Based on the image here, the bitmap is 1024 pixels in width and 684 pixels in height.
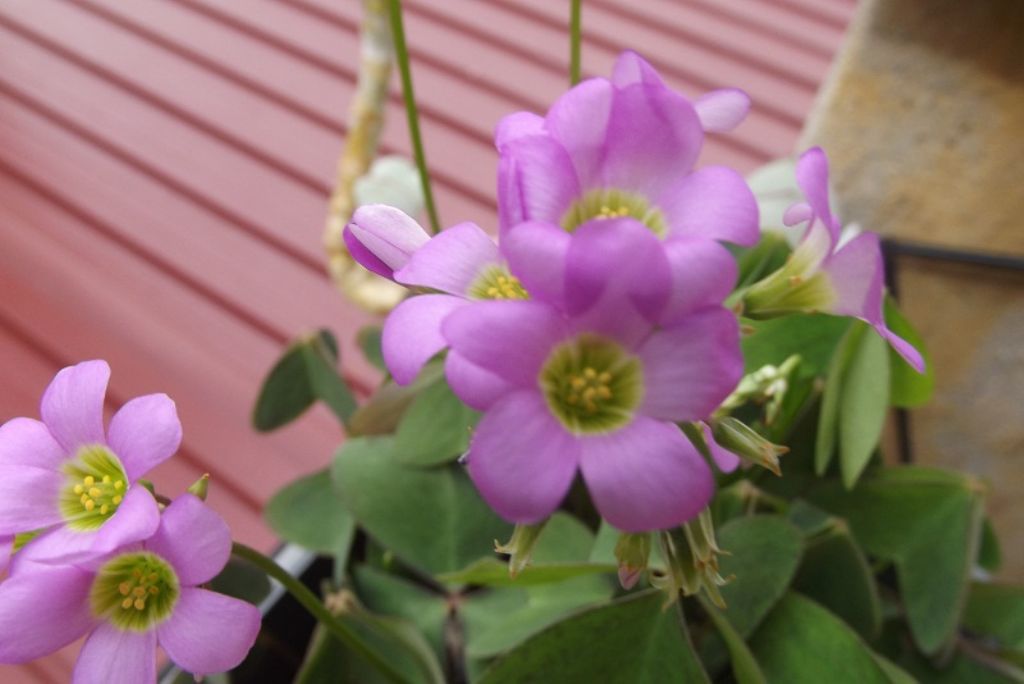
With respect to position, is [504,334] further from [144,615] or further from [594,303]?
[144,615]

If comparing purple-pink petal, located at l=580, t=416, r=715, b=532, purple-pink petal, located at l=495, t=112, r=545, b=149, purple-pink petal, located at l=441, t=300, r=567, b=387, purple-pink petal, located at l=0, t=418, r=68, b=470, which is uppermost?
purple-pink petal, located at l=495, t=112, r=545, b=149

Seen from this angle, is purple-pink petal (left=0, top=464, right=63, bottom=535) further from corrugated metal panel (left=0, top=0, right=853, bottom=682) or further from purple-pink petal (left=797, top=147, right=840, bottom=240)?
corrugated metal panel (left=0, top=0, right=853, bottom=682)

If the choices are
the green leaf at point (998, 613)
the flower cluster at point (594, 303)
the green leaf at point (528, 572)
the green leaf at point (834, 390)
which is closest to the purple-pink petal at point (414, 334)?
the flower cluster at point (594, 303)

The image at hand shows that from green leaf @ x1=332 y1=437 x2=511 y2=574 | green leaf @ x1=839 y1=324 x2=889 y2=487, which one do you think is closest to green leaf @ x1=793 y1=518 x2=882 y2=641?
green leaf @ x1=839 y1=324 x2=889 y2=487

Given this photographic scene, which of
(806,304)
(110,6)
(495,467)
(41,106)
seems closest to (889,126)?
(806,304)

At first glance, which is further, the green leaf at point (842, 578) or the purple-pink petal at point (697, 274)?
the green leaf at point (842, 578)

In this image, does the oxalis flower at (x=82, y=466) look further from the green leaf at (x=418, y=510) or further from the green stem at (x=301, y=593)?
the green leaf at (x=418, y=510)

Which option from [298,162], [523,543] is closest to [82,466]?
[523,543]
